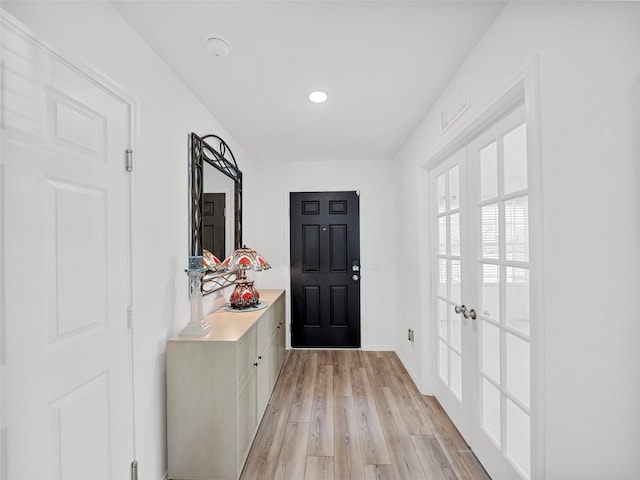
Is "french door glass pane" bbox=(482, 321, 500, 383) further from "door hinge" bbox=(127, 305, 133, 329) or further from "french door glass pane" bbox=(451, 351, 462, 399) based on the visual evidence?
"door hinge" bbox=(127, 305, 133, 329)

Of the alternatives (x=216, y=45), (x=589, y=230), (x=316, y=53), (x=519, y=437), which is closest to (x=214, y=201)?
(x=216, y=45)

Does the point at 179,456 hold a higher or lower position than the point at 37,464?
lower

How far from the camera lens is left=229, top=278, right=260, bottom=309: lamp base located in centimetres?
260

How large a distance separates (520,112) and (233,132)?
2.33 meters

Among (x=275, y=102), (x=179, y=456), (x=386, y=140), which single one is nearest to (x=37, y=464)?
(x=179, y=456)

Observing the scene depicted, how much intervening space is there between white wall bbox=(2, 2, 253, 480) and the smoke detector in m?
0.32

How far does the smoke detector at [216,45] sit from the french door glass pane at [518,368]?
2040mm

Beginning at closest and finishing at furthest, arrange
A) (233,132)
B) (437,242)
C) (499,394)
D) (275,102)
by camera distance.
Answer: (499,394)
(275,102)
(437,242)
(233,132)

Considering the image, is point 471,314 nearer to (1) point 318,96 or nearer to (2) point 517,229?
(2) point 517,229

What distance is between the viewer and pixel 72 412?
1165 mm

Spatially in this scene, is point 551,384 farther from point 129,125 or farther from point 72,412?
point 129,125

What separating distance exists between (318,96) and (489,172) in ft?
4.05

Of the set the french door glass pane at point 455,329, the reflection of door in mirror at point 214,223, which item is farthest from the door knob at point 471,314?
the reflection of door in mirror at point 214,223

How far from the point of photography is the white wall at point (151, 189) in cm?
129
